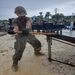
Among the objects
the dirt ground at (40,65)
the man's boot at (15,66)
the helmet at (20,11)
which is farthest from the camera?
the man's boot at (15,66)

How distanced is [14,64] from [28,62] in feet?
1.88

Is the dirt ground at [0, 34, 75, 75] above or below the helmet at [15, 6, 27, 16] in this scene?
below

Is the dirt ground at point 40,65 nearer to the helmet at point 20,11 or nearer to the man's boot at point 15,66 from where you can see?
the man's boot at point 15,66

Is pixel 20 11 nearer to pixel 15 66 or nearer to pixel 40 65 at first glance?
pixel 15 66

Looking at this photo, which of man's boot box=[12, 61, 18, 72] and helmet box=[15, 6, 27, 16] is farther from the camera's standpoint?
man's boot box=[12, 61, 18, 72]

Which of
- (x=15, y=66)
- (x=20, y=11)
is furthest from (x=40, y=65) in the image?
(x=20, y=11)

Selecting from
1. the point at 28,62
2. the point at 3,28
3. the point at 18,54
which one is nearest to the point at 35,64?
the point at 28,62

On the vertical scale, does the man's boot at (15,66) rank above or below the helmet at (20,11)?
below

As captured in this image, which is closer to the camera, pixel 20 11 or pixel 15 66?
pixel 20 11

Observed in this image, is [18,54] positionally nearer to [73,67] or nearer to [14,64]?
[14,64]

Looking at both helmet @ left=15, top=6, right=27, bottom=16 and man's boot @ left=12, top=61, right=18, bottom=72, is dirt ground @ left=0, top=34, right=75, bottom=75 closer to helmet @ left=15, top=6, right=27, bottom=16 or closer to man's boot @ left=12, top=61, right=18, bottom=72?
man's boot @ left=12, top=61, right=18, bottom=72

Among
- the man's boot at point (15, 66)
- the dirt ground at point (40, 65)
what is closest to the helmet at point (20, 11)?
the man's boot at point (15, 66)

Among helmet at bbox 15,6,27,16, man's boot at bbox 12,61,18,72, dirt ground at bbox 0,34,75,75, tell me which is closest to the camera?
helmet at bbox 15,6,27,16

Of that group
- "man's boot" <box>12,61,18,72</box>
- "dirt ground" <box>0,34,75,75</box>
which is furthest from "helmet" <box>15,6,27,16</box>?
"dirt ground" <box>0,34,75,75</box>
